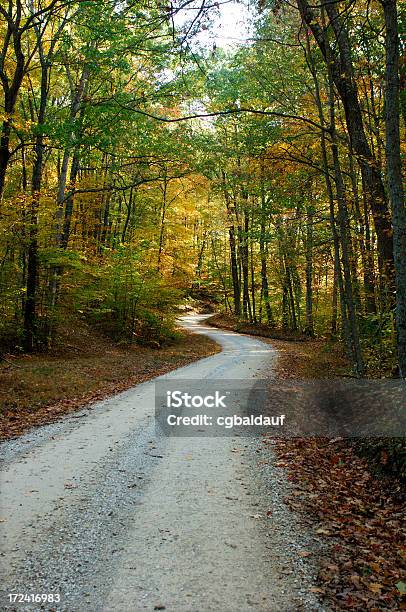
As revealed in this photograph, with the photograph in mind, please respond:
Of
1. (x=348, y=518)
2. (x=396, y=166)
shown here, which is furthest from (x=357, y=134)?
(x=348, y=518)

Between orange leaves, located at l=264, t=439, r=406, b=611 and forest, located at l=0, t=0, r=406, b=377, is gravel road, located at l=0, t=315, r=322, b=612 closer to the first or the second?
orange leaves, located at l=264, t=439, r=406, b=611

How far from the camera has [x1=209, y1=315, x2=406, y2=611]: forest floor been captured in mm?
3666

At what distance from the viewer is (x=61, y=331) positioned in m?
19.5

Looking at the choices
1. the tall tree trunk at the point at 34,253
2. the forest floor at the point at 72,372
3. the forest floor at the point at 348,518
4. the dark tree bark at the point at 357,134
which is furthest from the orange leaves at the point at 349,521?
the tall tree trunk at the point at 34,253

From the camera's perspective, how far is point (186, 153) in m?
16.3

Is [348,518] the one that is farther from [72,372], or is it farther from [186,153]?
[186,153]

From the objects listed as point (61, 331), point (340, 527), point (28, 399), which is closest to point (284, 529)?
point (340, 527)

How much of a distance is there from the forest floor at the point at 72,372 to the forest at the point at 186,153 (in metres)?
1.17

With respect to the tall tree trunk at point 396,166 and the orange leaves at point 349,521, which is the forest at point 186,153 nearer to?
the tall tree trunk at point 396,166

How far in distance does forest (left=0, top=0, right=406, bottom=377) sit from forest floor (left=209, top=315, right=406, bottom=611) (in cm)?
179

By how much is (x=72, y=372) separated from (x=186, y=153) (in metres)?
9.01

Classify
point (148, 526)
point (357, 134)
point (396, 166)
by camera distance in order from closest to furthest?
1. point (148, 526)
2. point (396, 166)
3. point (357, 134)

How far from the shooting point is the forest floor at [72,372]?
9539 millimetres

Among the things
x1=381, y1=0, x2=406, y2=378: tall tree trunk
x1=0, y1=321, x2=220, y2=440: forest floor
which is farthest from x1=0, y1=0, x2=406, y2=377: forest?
x1=0, y1=321, x2=220, y2=440: forest floor
